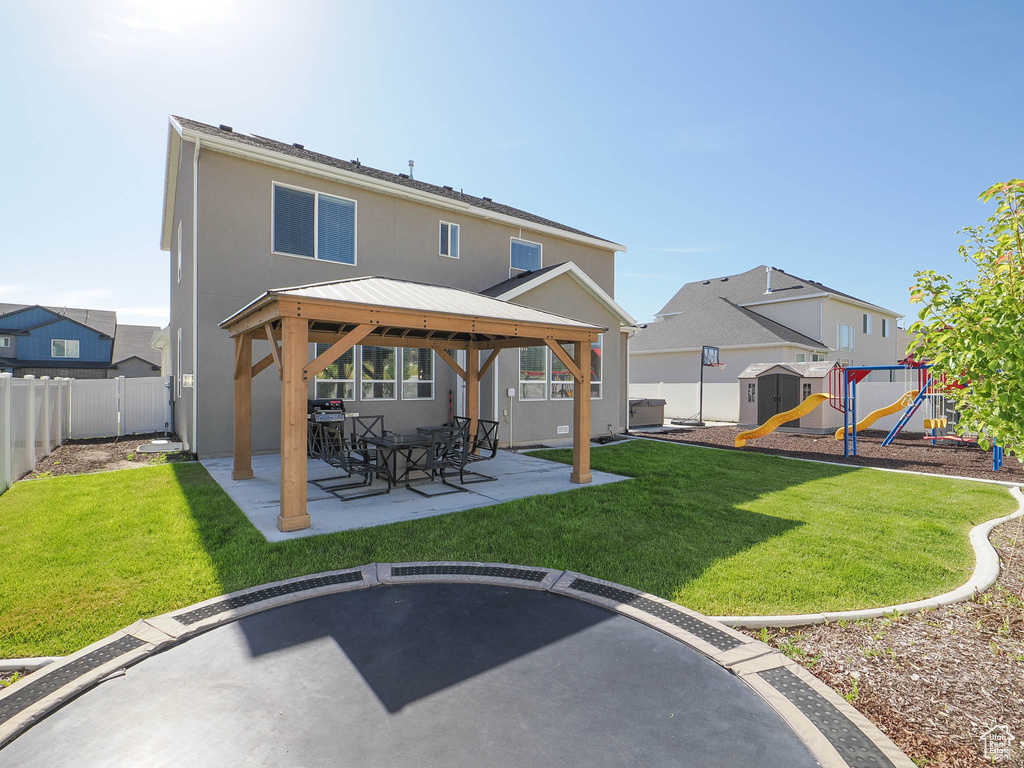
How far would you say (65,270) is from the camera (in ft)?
113

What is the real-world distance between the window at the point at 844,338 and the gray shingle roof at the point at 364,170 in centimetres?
1836

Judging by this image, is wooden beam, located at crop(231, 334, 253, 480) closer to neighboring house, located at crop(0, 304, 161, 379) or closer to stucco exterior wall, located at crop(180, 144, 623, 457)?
stucco exterior wall, located at crop(180, 144, 623, 457)

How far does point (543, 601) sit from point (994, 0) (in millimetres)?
12825

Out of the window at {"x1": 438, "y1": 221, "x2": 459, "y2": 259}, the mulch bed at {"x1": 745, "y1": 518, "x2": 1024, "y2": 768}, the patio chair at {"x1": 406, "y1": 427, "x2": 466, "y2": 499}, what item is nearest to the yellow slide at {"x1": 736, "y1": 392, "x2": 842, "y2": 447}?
the patio chair at {"x1": 406, "y1": 427, "x2": 466, "y2": 499}

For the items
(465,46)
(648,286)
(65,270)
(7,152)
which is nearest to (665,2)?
(465,46)

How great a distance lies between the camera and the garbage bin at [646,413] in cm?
1946

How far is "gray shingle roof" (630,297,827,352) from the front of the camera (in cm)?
2512

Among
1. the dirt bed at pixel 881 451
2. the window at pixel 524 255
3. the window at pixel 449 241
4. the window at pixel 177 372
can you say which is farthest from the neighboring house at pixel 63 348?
the dirt bed at pixel 881 451

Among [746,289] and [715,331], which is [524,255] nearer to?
[715,331]

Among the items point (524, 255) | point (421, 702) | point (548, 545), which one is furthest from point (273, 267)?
point (421, 702)

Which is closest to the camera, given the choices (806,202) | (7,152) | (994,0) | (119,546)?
(119,546)

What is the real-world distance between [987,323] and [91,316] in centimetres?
5329

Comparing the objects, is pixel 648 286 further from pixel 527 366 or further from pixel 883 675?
pixel 883 675

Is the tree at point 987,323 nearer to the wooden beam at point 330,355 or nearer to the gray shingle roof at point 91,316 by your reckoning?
the wooden beam at point 330,355
